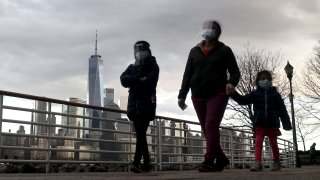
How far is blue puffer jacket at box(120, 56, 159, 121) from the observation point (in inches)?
196

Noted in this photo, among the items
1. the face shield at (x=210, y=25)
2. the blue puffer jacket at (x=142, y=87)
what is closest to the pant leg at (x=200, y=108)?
the blue puffer jacket at (x=142, y=87)

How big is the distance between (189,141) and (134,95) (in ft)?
15.1

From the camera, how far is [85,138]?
7.21 m

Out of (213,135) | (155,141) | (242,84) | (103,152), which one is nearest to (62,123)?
(103,152)

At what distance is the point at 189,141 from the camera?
948cm

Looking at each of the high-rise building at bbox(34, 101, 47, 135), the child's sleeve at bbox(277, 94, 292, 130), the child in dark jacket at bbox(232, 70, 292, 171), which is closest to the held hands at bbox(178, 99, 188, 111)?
the child in dark jacket at bbox(232, 70, 292, 171)

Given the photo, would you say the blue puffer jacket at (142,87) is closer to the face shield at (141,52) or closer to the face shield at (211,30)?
the face shield at (141,52)

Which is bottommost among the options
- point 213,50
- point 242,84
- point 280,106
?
point 280,106

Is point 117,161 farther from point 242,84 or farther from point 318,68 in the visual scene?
point 318,68

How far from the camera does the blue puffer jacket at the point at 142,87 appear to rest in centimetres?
498

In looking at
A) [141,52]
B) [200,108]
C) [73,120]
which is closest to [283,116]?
[200,108]

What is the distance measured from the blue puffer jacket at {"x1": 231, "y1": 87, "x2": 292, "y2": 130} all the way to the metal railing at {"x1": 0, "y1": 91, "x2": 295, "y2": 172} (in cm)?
Result: 245

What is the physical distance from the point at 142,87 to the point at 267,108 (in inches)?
79.7

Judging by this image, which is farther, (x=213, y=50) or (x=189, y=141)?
(x=189, y=141)
